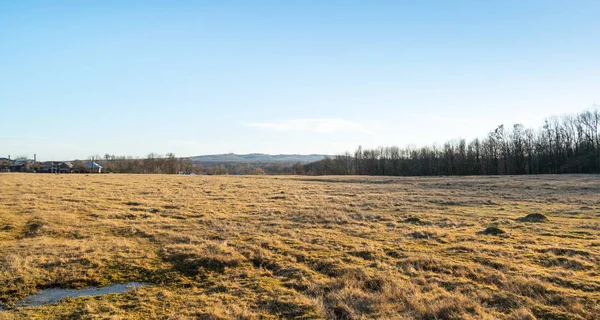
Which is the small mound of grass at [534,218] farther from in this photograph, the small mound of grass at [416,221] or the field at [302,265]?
the small mound of grass at [416,221]

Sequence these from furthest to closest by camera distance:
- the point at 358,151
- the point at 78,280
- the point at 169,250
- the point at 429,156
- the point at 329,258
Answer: the point at 358,151 < the point at 429,156 < the point at 169,250 < the point at 329,258 < the point at 78,280

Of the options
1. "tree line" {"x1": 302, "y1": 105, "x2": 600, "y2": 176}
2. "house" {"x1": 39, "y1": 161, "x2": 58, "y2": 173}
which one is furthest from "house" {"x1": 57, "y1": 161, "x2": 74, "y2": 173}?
"tree line" {"x1": 302, "y1": 105, "x2": 600, "y2": 176}

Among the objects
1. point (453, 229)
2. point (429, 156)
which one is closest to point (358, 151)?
point (429, 156)

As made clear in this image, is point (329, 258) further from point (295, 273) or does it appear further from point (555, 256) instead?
point (555, 256)

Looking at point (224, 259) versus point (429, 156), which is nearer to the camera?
point (224, 259)

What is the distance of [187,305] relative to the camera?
7250 mm

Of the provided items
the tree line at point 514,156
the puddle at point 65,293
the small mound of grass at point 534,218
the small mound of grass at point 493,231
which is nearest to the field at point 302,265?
the small mound of grass at point 493,231

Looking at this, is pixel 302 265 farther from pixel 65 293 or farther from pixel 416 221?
Answer: pixel 416 221

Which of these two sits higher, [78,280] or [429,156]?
[429,156]

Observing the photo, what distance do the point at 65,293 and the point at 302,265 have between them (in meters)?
5.89

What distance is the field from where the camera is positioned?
7.06 metres

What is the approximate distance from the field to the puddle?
0.87 feet

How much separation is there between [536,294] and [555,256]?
12.7ft

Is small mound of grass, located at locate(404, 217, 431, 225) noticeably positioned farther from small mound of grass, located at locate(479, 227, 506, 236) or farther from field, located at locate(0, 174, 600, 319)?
small mound of grass, located at locate(479, 227, 506, 236)
